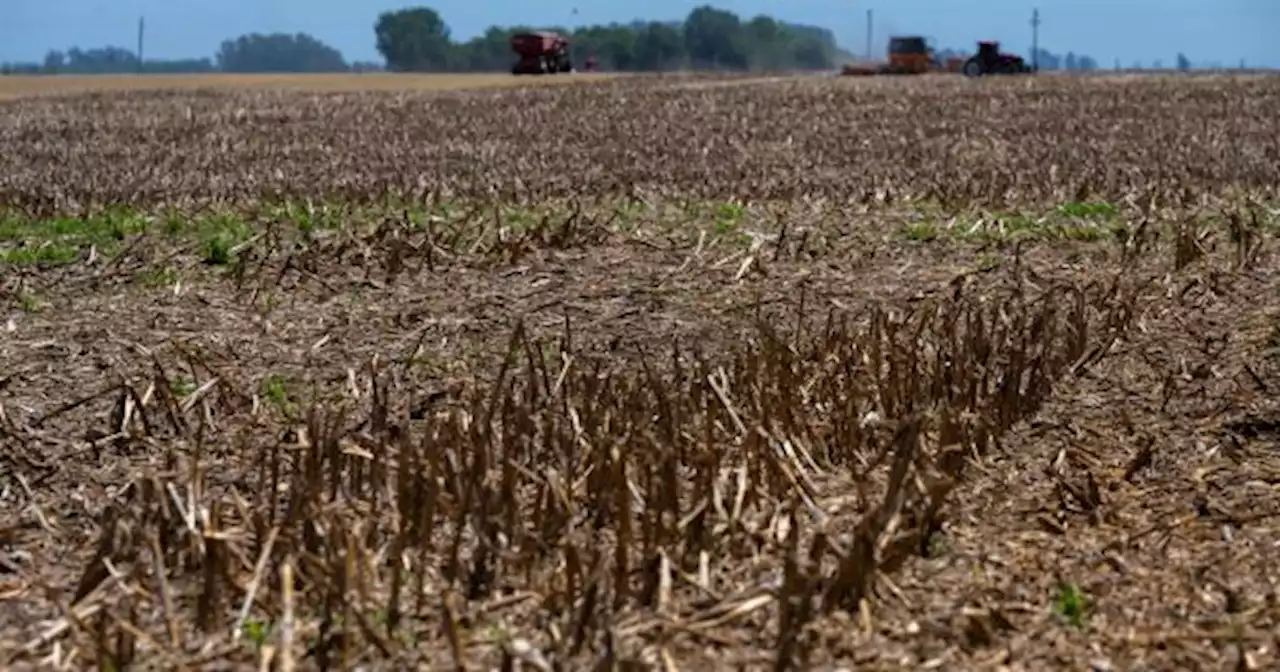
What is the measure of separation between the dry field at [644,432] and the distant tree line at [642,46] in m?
95.7

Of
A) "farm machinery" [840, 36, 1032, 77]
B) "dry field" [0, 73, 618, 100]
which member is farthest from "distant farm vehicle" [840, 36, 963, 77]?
"dry field" [0, 73, 618, 100]

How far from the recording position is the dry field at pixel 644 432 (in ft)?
11.5

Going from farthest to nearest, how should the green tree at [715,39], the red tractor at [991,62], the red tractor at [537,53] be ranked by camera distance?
the green tree at [715,39]
the red tractor at [537,53]
the red tractor at [991,62]

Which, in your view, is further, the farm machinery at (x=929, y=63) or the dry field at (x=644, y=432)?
the farm machinery at (x=929, y=63)

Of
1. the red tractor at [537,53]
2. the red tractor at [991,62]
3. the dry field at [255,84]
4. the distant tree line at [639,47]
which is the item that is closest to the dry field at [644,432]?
the dry field at [255,84]

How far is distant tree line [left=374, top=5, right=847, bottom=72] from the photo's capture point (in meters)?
115

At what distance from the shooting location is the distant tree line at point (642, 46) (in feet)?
377

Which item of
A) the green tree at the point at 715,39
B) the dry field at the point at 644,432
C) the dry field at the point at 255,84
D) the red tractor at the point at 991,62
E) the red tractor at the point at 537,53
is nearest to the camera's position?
the dry field at the point at 644,432

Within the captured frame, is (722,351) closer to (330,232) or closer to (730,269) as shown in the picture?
(730,269)

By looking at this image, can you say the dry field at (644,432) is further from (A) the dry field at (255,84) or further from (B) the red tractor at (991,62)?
(B) the red tractor at (991,62)

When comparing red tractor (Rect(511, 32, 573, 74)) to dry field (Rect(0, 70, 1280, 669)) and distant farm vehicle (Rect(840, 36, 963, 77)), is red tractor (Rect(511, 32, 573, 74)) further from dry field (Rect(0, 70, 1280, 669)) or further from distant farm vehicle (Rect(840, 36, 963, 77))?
dry field (Rect(0, 70, 1280, 669))

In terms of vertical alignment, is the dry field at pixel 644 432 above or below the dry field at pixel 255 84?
below

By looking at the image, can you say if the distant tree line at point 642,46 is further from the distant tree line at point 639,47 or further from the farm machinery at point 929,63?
the farm machinery at point 929,63

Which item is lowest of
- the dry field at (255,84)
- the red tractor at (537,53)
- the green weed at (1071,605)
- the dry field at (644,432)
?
the green weed at (1071,605)
